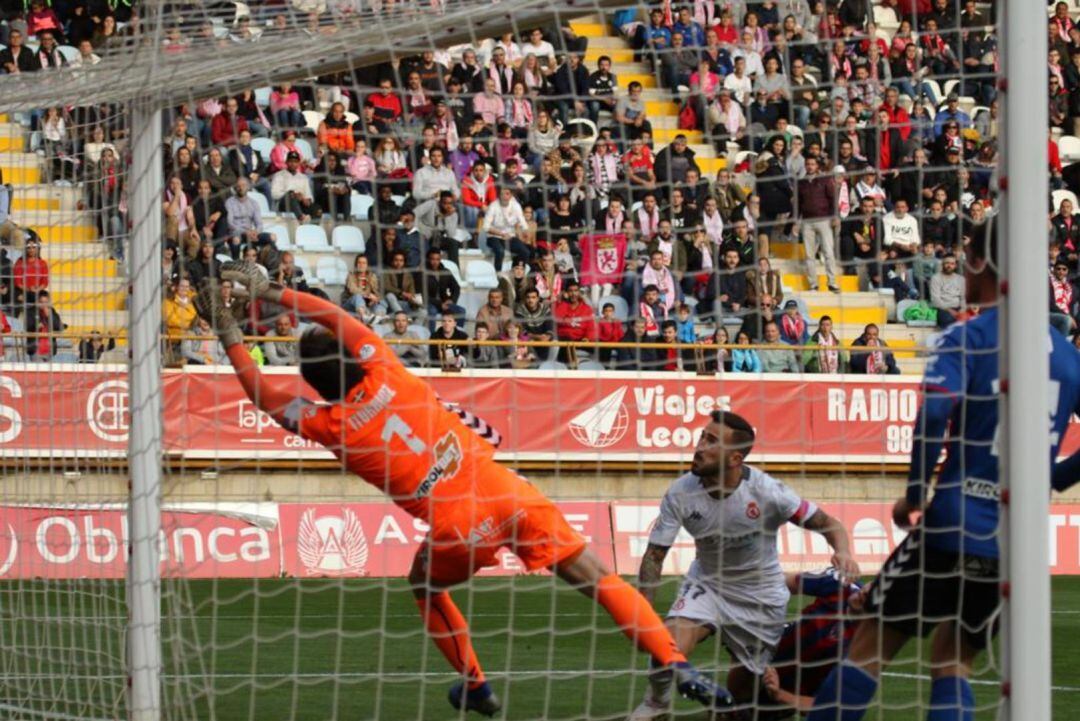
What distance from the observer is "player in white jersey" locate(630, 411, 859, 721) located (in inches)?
319

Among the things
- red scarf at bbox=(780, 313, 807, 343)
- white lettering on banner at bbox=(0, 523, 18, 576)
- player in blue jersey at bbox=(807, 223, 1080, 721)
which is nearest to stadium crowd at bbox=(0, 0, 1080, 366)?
player in blue jersey at bbox=(807, 223, 1080, 721)

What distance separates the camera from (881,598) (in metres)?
→ 5.89

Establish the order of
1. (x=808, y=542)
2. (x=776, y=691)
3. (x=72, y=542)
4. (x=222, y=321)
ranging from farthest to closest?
(x=808, y=542) < (x=72, y=542) < (x=776, y=691) < (x=222, y=321)

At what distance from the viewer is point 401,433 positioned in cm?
713

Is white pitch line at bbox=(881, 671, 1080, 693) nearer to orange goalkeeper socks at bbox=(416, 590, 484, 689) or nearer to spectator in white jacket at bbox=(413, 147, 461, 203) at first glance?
orange goalkeeper socks at bbox=(416, 590, 484, 689)

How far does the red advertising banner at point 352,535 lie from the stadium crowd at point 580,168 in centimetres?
473

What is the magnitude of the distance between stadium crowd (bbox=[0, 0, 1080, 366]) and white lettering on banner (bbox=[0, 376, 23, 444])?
0.46 metres

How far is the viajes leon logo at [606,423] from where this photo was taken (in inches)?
691

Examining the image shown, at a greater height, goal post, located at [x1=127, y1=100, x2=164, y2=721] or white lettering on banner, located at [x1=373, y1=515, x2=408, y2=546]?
goal post, located at [x1=127, y1=100, x2=164, y2=721]

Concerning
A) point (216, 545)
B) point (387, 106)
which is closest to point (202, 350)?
point (216, 545)

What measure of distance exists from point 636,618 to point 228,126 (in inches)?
130

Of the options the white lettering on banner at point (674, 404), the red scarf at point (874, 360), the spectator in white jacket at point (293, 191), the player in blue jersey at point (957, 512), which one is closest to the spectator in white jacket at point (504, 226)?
the spectator in white jacket at point (293, 191)

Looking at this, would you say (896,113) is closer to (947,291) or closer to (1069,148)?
(947,291)

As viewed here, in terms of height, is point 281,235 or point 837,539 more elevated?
point 281,235
